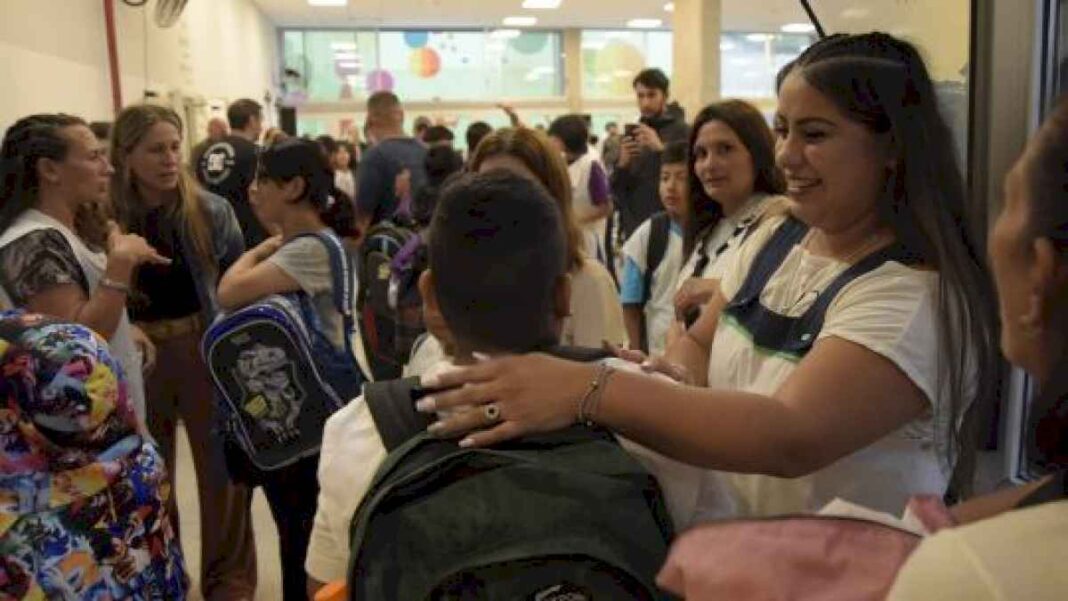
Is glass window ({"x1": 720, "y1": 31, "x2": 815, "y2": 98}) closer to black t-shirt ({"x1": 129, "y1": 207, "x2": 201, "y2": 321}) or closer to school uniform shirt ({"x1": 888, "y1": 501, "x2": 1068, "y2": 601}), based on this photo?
black t-shirt ({"x1": 129, "y1": 207, "x2": 201, "y2": 321})

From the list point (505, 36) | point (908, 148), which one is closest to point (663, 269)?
point (908, 148)

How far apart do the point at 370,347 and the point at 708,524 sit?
2649 millimetres

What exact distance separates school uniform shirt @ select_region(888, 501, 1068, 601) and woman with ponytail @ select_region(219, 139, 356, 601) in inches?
71.4

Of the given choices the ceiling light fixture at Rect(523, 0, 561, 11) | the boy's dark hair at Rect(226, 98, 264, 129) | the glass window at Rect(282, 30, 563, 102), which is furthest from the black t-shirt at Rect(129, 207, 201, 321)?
the glass window at Rect(282, 30, 563, 102)

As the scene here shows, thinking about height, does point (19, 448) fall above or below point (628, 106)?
below

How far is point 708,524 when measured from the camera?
709mm

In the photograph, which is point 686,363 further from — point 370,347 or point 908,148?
point 370,347

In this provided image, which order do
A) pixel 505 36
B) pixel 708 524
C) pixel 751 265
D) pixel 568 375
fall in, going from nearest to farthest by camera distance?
pixel 708 524 < pixel 568 375 < pixel 751 265 < pixel 505 36

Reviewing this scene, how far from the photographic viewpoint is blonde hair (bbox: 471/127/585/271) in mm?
2113

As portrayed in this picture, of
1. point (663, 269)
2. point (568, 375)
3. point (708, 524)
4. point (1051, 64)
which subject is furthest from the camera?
point (663, 269)

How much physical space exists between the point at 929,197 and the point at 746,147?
50.8 inches

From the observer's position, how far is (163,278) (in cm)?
278

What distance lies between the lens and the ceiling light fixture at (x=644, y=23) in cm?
1384

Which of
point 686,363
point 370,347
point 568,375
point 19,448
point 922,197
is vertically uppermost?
point 922,197
